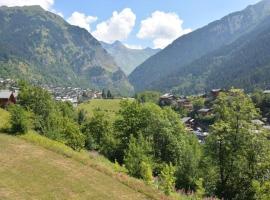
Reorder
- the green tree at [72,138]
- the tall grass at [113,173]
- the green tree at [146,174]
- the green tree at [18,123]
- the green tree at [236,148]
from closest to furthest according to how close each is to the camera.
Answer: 1. the tall grass at [113,173]
2. the green tree at [146,174]
3. the green tree at [236,148]
4. the green tree at [18,123]
5. the green tree at [72,138]

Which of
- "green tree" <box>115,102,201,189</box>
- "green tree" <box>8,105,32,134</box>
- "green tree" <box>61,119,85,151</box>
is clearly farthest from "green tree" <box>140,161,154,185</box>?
"green tree" <box>61,119,85,151</box>

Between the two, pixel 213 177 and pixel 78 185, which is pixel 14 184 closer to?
pixel 78 185

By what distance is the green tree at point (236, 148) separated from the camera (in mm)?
35312

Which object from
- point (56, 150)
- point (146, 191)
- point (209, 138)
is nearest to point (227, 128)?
point (209, 138)

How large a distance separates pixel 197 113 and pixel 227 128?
519ft

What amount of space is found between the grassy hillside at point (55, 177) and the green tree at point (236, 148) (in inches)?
448

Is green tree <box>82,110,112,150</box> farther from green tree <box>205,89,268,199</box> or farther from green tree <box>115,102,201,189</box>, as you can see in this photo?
green tree <box>205,89,268,199</box>

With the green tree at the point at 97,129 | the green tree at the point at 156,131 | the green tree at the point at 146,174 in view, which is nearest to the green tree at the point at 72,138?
the green tree at the point at 156,131

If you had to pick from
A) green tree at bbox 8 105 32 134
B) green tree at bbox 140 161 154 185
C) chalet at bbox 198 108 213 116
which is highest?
chalet at bbox 198 108 213 116

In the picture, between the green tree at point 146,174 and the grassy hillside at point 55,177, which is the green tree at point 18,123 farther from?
the green tree at point 146,174

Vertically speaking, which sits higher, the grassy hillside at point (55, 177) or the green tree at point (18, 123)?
the green tree at point (18, 123)

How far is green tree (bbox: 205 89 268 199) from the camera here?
1390 inches

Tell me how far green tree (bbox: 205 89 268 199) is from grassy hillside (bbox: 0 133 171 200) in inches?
448

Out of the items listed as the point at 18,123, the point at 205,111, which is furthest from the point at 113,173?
the point at 205,111
